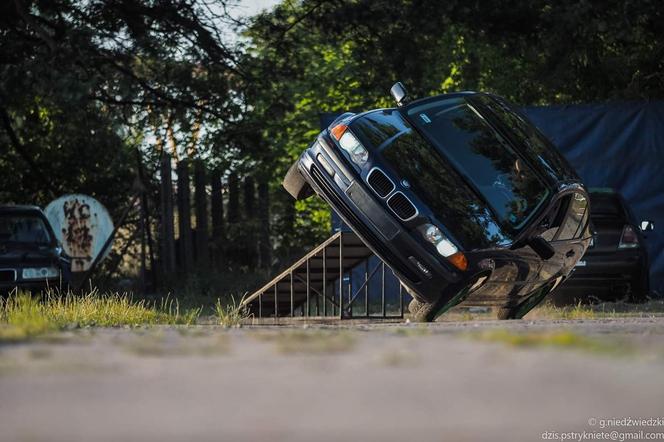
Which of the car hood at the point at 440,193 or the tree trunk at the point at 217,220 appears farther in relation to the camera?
the tree trunk at the point at 217,220

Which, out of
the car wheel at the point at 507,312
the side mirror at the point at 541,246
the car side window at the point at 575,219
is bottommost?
the car wheel at the point at 507,312

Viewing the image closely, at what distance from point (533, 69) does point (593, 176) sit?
4553 millimetres

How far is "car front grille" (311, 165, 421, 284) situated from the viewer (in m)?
10.1

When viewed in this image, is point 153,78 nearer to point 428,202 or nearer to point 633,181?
point 633,181

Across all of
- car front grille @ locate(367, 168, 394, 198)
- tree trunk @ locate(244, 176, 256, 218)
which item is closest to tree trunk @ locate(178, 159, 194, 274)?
tree trunk @ locate(244, 176, 256, 218)

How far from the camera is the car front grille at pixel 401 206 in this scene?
32.7 feet

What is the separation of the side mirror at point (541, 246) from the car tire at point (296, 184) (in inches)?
88.5

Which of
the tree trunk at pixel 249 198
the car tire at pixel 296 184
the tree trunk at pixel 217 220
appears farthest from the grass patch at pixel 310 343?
the tree trunk at pixel 249 198

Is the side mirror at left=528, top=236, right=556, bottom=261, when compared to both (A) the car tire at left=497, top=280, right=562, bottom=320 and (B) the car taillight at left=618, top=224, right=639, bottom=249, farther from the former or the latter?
(B) the car taillight at left=618, top=224, right=639, bottom=249

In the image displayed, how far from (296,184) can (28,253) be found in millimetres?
5034

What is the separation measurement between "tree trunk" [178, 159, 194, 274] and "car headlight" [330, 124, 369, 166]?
812 centimetres

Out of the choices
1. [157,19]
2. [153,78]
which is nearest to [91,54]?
[157,19]

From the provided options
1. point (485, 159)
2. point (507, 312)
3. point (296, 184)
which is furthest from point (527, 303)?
point (296, 184)

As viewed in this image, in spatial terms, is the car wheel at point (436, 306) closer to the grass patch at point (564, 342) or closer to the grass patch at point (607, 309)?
the grass patch at point (607, 309)
